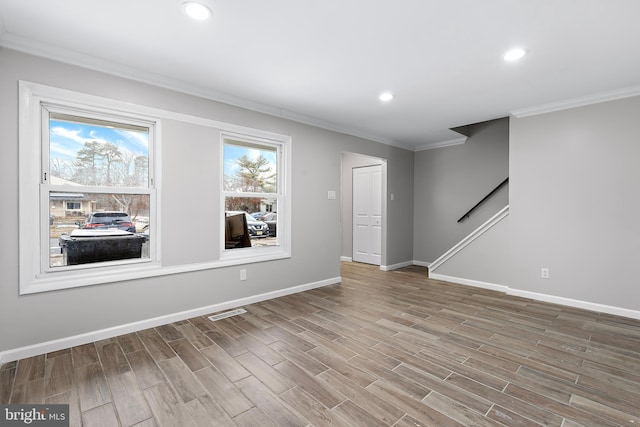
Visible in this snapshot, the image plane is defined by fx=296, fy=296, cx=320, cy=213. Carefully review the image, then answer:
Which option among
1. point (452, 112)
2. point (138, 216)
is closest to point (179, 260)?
point (138, 216)

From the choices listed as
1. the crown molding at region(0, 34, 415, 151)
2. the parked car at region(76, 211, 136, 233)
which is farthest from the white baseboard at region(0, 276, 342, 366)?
the crown molding at region(0, 34, 415, 151)

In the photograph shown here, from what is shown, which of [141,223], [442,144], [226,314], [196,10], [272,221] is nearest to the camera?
[196,10]

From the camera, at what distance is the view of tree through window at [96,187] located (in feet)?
8.44

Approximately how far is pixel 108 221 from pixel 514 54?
397 cm

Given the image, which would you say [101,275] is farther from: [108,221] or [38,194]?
[38,194]

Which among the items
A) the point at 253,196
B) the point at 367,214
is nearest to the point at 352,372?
the point at 253,196

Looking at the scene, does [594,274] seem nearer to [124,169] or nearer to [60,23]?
[124,169]

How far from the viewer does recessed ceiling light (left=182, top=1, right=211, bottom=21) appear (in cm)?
193

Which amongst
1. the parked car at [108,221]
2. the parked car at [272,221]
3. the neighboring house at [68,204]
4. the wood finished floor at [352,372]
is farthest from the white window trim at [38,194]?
the parked car at [272,221]

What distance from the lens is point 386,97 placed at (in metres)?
3.55

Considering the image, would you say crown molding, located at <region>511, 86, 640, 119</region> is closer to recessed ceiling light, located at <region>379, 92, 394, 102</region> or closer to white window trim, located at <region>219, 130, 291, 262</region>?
recessed ceiling light, located at <region>379, 92, 394, 102</region>

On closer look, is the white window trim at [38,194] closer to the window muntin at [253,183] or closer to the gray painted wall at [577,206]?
the window muntin at [253,183]

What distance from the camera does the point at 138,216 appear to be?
2982mm

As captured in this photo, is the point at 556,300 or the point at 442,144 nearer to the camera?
the point at 556,300
